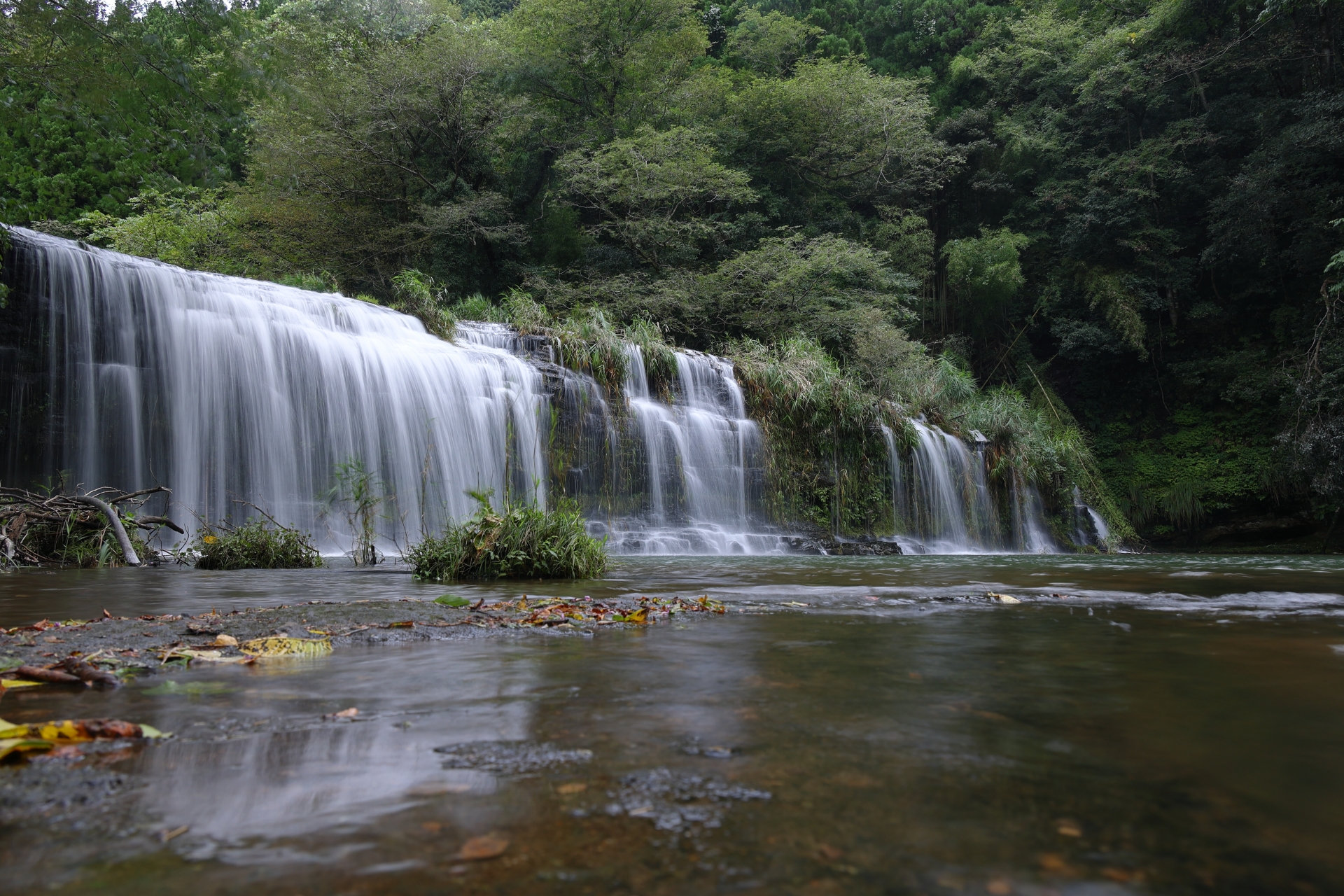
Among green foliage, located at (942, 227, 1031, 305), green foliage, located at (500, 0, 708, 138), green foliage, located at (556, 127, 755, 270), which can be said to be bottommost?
green foliage, located at (942, 227, 1031, 305)

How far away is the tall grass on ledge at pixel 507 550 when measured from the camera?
555 cm

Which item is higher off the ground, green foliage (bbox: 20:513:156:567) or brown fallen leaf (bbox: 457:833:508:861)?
green foliage (bbox: 20:513:156:567)

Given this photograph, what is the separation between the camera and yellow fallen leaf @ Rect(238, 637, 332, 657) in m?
2.54

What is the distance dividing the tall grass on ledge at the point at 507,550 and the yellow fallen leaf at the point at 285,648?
9.07 ft

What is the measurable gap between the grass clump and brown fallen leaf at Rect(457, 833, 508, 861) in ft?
21.8

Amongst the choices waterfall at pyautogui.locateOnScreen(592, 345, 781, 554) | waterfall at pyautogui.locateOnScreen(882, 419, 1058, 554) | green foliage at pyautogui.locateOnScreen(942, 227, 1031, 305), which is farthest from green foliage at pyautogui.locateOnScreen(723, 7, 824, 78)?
waterfall at pyautogui.locateOnScreen(592, 345, 781, 554)

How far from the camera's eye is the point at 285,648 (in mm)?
2586

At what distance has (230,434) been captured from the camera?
33.3ft

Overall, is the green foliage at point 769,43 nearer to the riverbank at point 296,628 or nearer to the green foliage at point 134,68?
the green foliage at point 134,68

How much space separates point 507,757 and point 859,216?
25.9 metres

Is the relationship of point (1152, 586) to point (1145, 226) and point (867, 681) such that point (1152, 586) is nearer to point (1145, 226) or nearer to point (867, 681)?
point (867, 681)

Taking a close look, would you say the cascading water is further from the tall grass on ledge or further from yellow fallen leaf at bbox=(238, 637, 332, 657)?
yellow fallen leaf at bbox=(238, 637, 332, 657)

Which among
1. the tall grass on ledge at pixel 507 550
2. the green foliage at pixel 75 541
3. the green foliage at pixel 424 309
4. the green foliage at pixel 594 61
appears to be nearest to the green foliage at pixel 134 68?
the green foliage at pixel 75 541

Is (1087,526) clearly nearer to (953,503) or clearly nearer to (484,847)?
(953,503)
